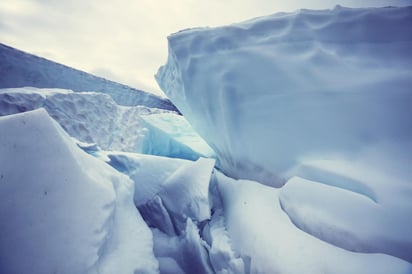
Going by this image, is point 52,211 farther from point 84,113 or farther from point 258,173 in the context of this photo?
point 84,113

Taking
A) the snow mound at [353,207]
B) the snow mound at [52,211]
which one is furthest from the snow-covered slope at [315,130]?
the snow mound at [52,211]

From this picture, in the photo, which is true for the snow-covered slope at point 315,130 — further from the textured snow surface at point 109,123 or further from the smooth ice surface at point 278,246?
the textured snow surface at point 109,123

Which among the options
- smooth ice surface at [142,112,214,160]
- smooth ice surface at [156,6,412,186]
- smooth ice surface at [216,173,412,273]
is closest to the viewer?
smooth ice surface at [216,173,412,273]

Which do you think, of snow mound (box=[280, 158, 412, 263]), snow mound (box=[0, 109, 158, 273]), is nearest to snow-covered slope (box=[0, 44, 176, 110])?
snow mound (box=[0, 109, 158, 273])

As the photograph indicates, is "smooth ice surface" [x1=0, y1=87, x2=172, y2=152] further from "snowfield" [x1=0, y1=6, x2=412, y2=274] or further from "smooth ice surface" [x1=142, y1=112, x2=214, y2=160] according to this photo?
"snowfield" [x1=0, y1=6, x2=412, y2=274]

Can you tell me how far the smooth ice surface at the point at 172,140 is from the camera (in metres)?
1.53

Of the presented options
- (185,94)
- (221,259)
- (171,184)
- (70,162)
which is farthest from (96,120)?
(221,259)

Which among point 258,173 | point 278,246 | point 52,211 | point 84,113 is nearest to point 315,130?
point 258,173

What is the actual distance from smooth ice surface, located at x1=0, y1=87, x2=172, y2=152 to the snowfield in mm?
984

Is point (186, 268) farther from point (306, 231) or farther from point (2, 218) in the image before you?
point (2, 218)

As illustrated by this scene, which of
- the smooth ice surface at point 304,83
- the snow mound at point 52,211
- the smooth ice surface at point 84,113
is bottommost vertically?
the smooth ice surface at point 84,113

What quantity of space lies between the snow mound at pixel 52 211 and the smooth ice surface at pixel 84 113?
1225mm

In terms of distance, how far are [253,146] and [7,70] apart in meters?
4.41

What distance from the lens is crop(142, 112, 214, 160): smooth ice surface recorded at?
5.02 feet
